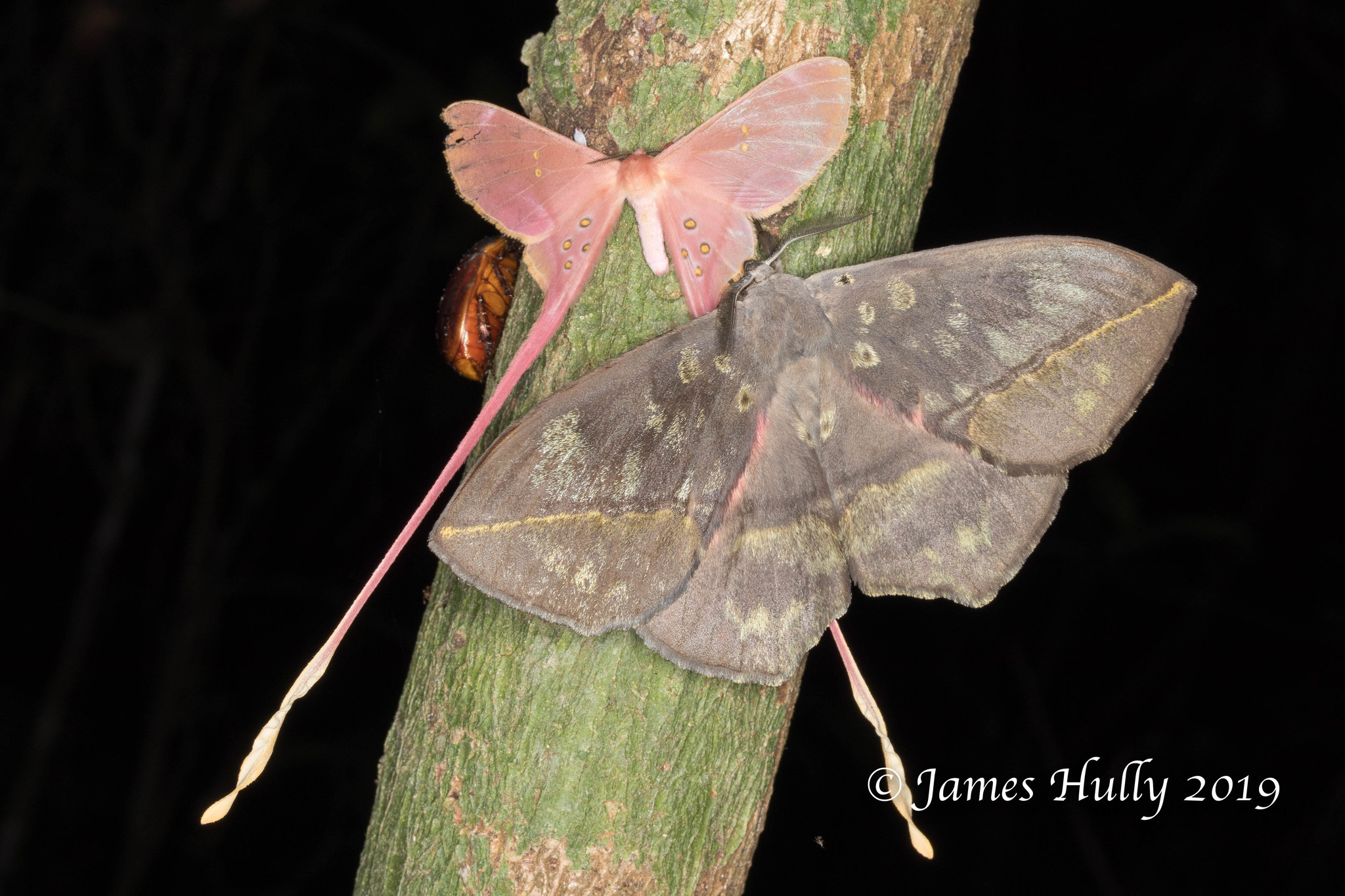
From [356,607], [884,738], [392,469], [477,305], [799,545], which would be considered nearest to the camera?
[356,607]

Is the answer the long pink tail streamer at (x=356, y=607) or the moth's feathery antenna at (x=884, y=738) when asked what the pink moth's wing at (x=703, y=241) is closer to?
the long pink tail streamer at (x=356, y=607)

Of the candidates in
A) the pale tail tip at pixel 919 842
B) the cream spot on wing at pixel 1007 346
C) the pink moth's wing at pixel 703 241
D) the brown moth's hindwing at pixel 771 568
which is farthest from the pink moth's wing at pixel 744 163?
the pale tail tip at pixel 919 842

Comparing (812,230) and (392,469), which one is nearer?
(812,230)

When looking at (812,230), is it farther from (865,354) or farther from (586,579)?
(586,579)

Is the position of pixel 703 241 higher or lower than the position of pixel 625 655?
higher

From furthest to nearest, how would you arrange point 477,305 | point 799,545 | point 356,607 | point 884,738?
point 477,305 < point 799,545 < point 884,738 < point 356,607

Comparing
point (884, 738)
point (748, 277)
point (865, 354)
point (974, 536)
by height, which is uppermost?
point (748, 277)

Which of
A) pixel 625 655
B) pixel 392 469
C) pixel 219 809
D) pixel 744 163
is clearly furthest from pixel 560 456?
pixel 392 469

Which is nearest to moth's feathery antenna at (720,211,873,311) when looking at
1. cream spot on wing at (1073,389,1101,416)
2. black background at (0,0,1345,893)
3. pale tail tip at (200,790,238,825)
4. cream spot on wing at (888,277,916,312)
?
cream spot on wing at (888,277,916,312)
